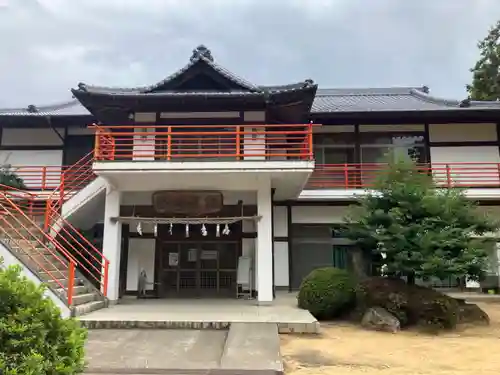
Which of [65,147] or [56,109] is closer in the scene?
[65,147]

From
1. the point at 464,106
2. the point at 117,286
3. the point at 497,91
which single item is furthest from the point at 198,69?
the point at 497,91

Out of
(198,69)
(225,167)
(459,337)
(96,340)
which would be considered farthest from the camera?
(198,69)

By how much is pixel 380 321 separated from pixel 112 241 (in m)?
6.78

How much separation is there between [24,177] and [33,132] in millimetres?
1843

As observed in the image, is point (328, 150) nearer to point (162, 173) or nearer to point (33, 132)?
point (162, 173)

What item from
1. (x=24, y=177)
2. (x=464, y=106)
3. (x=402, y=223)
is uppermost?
(x=464, y=106)

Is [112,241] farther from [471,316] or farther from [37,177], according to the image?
[471,316]

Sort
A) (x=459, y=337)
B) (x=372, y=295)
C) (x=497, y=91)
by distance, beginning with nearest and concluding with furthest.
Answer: (x=459, y=337) < (x=372, y=295) < (x=497, y=91)

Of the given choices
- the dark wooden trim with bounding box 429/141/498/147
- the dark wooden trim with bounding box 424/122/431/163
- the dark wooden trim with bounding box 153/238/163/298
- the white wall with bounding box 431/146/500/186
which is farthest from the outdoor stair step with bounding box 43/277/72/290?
the dark wooden trim with bounding box 429/141/498/147

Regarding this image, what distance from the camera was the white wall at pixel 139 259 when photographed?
13.1 meters

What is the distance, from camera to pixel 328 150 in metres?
15.5

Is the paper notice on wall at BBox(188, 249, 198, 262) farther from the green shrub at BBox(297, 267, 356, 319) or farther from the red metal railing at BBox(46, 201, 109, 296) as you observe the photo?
the green shrub at BBox(297, 267, 356, 319)

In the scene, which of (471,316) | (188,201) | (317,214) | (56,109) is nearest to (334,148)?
(317,214)

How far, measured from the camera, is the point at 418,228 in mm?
9414
